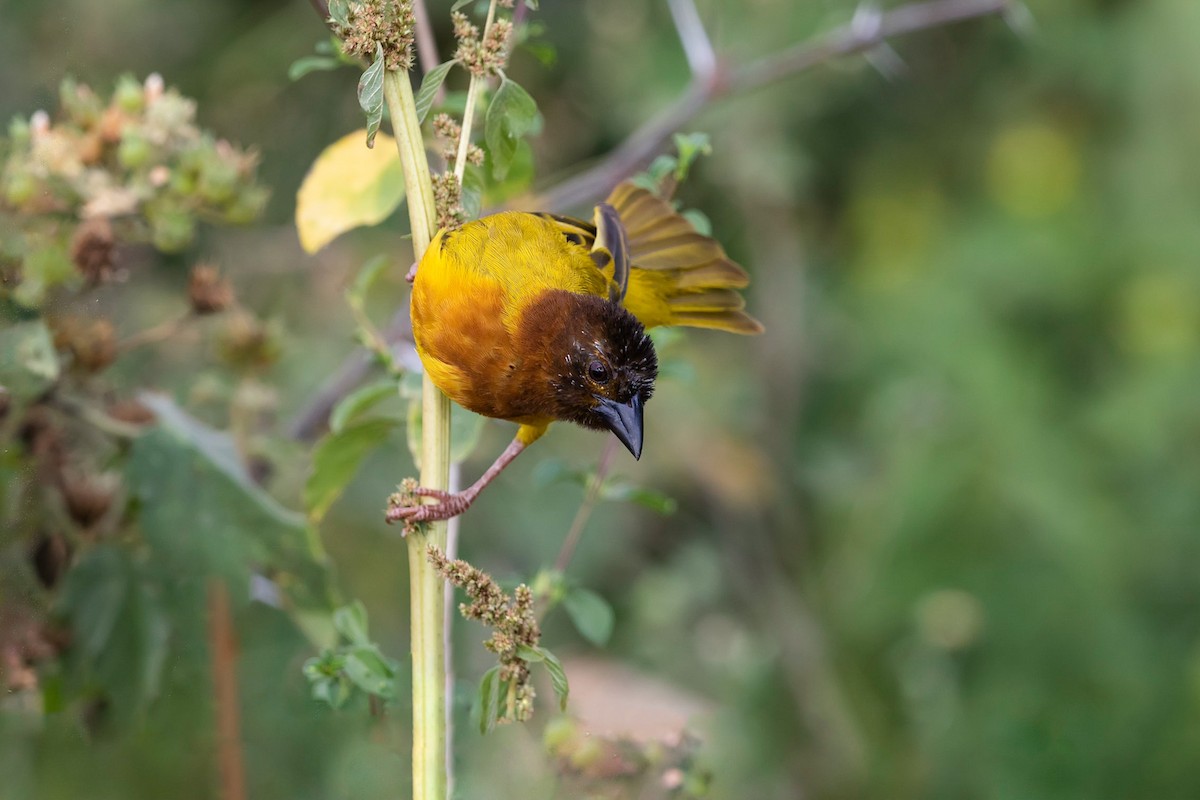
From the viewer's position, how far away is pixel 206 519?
179cm

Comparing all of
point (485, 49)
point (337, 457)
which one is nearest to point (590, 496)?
point (337, 457)

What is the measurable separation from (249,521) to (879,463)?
2.95 meters

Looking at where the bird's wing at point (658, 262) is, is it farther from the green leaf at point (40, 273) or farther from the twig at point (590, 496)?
the green leaf at point (40, 273)

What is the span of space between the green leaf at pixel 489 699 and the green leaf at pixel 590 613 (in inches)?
15.7

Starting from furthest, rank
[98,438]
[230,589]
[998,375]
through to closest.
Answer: [998,375] < [98,438] < [230,589]

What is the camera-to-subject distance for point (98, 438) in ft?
6.40

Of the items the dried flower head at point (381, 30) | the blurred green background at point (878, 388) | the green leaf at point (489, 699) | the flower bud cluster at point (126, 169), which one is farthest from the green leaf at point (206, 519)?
the blurred green background at point (878, 388)

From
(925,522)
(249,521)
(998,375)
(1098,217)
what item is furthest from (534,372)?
(1098,217)

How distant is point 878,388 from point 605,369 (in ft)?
10.5

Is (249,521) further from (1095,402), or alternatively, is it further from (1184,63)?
(1184,63)

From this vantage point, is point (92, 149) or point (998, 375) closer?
point (92, 149)

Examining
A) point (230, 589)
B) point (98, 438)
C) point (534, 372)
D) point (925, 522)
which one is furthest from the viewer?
point (925, 522)

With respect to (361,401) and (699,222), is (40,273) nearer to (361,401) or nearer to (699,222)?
(361,401)

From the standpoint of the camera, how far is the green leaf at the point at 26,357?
1.63 meters
